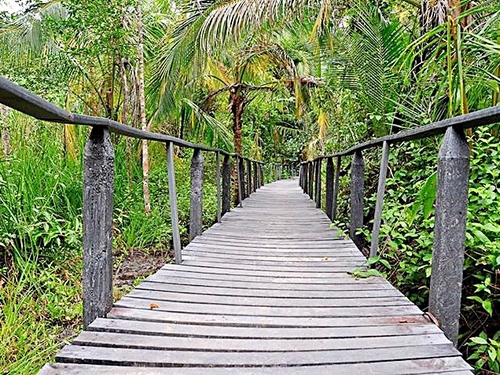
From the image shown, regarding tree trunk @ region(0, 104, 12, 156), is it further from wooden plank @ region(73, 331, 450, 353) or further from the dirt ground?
wooden plank @ region(73, 331, 450, 353)


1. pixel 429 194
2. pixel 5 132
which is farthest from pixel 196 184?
pixel 5 132

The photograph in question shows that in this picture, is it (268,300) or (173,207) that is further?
(173,207)

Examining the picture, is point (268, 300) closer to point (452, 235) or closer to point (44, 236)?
point (452, 235)

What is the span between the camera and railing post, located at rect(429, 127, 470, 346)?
5.79ft

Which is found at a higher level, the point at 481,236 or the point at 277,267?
the point at 481,236

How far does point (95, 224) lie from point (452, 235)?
4.84 ft

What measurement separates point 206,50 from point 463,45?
3.51m

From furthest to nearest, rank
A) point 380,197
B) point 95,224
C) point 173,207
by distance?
point 173,207, point 380,197, point 95,224

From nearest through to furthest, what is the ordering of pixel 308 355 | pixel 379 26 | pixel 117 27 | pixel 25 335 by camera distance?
pixel 308 355
pixel 25 335
pixel 379 26
pixel 117 27

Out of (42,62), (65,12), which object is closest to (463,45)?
(42,62)

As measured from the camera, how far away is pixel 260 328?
1840 millimetres

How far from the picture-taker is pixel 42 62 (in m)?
6.26

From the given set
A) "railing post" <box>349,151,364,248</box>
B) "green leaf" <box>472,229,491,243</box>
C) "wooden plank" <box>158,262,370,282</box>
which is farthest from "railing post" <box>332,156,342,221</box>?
"green leaf" <box>472,229,491,243</box>

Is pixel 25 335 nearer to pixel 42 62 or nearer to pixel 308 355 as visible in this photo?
pixel 308 355
